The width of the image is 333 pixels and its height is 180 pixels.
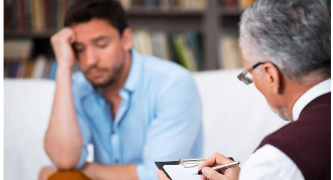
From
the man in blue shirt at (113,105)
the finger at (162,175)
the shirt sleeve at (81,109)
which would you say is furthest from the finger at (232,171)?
the shirt sleeve at (81,109)

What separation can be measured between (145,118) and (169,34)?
1.51 metres

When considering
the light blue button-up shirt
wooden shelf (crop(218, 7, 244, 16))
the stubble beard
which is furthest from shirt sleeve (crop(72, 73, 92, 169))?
wooden shelf (crop(218, 7, 244, 16))

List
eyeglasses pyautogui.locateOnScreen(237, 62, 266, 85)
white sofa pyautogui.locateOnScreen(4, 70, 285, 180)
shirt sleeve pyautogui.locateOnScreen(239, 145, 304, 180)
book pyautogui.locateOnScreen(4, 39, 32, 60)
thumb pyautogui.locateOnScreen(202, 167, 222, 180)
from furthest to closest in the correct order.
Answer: book pyautogui.locateOnScreen(4, 39, 32, 60), white sofa pyautogui.locateOnScreen(4, 70, 285, 180), eyeglasses pyautogui.locateOnScreen(237, 62, 266, 85), thumb pyautogui.locateOnScreen(202, 167, 222, 180), shirt sleeve pyautogui.locateOnScreen(239, 145, 304, 180)

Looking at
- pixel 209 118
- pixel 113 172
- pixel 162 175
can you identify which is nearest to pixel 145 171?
pixel 113 172

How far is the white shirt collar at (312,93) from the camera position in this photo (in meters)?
1.19

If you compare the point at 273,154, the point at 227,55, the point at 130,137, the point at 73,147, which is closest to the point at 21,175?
the point at 73,147

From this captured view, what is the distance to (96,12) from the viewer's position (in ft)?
6.72

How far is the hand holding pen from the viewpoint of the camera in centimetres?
118

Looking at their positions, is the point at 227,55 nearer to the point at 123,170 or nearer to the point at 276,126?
the point at 276,126

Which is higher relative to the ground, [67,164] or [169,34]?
[169,34]

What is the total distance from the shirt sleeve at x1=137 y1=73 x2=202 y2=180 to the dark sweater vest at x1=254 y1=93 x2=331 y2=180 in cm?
90

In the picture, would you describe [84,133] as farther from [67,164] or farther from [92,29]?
[92,29]

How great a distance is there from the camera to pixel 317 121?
A: 43.1 inches

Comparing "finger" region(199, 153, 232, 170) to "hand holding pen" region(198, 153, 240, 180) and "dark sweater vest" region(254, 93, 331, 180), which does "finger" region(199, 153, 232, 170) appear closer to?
"hand holding pen" region(198, 153, 240, 180)
